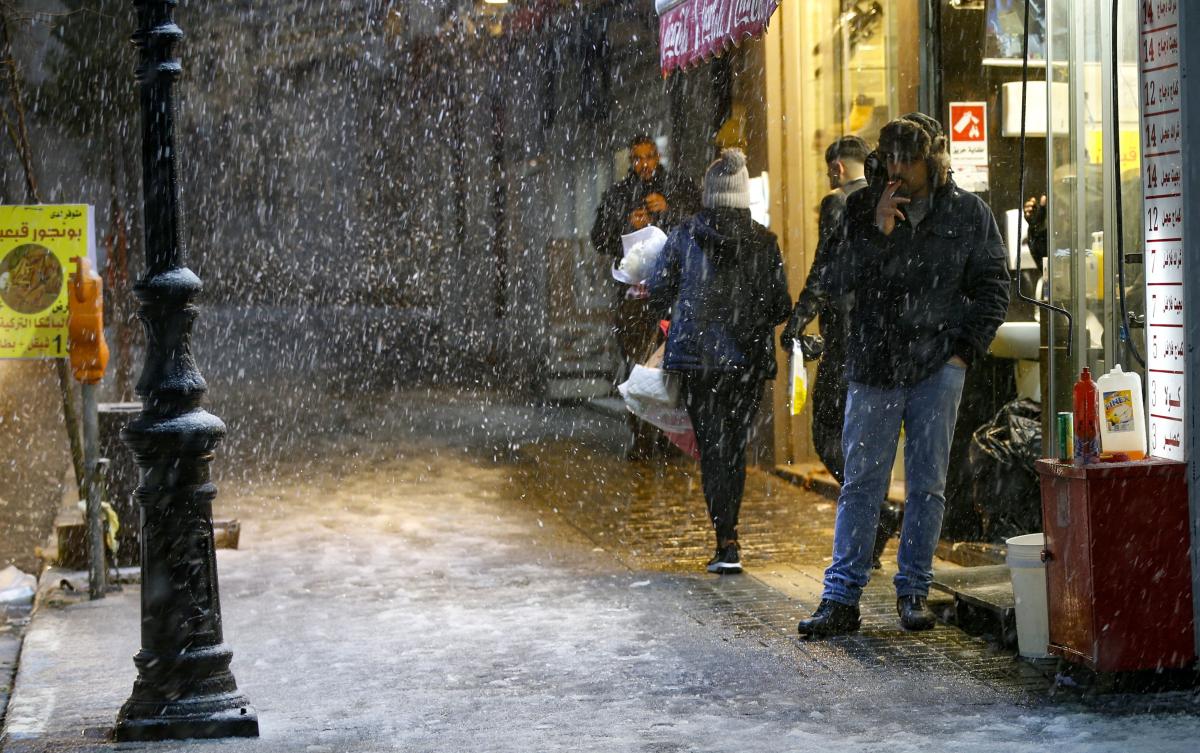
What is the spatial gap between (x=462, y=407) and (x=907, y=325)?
10977mm

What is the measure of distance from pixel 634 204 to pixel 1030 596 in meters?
6.11

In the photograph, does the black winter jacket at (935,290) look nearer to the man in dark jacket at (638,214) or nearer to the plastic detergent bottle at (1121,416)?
the plastic detergent bottle at (1121,416)

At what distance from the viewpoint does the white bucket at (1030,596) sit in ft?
19.6

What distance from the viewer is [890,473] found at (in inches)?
258

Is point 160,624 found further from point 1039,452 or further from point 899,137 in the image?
point 1039,452

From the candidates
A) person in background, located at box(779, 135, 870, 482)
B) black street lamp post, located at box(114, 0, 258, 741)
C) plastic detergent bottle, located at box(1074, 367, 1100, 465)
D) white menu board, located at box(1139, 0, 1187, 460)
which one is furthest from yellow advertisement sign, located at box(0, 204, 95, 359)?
white menu board, located at box(1139, 0, 1187, 460)

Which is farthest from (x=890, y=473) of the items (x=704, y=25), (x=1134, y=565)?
(x=704, y=25)

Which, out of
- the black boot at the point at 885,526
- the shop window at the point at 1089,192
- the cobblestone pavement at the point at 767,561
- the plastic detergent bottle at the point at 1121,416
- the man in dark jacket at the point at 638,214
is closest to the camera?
the plastic detergent bottle at the point at 1121,416

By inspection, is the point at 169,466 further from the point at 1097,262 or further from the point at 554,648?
the point at 1097,262

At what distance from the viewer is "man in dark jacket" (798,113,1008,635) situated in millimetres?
6379

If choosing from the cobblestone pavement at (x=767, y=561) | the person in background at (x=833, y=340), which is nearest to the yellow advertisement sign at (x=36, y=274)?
the cobblestone pavement at (x=767, y=561)

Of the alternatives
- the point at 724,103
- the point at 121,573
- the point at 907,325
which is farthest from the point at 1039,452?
the point at 724,103

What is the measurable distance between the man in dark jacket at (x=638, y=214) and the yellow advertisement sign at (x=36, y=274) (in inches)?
174

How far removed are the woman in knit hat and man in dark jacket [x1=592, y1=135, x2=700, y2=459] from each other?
308cm
